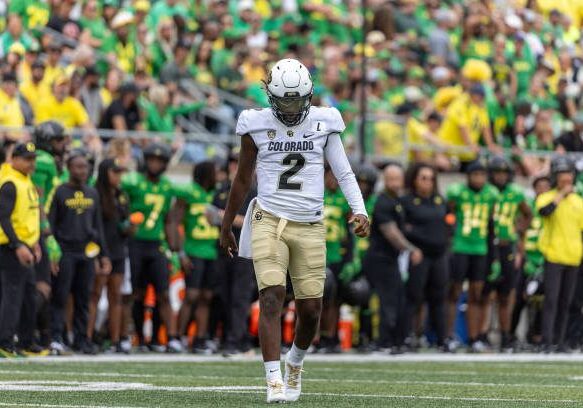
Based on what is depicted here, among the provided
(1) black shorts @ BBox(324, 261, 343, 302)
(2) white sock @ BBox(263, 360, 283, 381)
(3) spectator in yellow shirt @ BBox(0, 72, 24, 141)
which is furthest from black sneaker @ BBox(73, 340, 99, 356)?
(2) white sock @ BBox(263, 360, 283, 381)

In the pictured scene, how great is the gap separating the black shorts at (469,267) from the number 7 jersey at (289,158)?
7653 millimetres

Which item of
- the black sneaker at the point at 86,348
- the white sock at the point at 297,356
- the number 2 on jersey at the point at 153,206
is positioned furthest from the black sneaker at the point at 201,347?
the white sock at the point at 297,356

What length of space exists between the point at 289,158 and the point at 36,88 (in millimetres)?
8546

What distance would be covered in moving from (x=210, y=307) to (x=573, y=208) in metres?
3.62

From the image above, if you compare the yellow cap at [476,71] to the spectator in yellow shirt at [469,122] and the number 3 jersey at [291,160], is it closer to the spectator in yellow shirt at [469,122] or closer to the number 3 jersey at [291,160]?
the spectator in yellow shirt at [469,122]

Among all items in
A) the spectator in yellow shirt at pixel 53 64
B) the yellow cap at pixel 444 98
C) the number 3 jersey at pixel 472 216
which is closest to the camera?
the number 3 jersey at pixel 472 216

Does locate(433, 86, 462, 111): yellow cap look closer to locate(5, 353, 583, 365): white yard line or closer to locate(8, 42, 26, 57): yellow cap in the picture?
locate(8, 42, 26, 57): yellow cap

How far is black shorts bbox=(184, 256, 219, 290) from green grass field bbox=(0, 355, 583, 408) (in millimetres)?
1380

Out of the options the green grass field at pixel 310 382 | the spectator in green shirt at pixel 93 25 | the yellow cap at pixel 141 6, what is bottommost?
the green grass field at pixel 310 382

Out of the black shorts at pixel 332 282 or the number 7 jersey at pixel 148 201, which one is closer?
the number 7 jersey at pixel 148 201

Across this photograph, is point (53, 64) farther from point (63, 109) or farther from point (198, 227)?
point (198, 227)

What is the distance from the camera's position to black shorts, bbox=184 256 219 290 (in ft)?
51.5

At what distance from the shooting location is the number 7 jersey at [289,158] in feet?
30.5

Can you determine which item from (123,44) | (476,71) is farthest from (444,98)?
(123,44)
